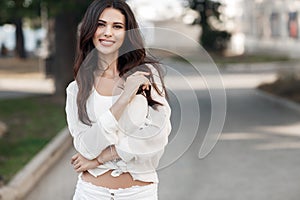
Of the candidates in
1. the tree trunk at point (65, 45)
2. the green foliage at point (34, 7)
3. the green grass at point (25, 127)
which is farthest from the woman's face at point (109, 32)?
the tree trunk at point (65, 45)

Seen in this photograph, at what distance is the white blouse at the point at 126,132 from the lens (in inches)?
99.9

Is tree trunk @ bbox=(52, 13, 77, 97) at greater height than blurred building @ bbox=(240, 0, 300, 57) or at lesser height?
greater

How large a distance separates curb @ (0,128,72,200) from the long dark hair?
3.83 meters

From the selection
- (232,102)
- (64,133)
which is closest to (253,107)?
A: (232,102)

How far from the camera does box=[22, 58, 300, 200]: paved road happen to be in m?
6.90

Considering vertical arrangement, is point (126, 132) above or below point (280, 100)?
above

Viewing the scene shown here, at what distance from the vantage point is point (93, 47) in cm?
268

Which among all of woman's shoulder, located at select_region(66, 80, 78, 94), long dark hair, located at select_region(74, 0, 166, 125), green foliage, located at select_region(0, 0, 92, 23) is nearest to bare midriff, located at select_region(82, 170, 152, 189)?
long dark hair, located at select_region(74, 0, 166, 125)

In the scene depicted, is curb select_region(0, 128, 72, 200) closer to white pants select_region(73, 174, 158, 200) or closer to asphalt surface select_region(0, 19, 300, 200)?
asphalt surface select_region(0, 19, 300, 200)

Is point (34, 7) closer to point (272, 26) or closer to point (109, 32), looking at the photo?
point (109, 32)

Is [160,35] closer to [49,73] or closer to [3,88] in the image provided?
[3,88]

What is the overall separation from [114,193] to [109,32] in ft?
2.18

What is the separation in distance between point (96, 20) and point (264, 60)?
38.2m

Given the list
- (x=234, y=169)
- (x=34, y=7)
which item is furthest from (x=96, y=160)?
(x=34, y=7)
